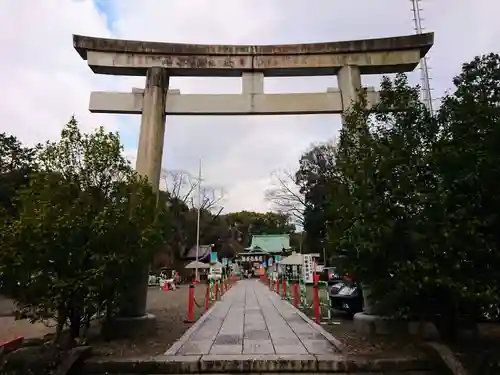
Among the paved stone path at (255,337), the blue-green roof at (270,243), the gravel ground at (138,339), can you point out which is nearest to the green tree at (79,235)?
the gravel ground at (138,339)

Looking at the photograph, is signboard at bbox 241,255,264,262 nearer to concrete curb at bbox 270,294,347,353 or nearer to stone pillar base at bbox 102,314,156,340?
concrete curb at bbox 270,294,347,353

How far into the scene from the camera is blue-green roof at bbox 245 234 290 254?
176ft

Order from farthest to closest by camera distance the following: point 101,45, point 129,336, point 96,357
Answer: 1. point 101,45
2. point 129,336
3. point 96,357

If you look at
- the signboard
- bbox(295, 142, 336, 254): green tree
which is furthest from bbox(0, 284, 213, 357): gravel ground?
the signboard

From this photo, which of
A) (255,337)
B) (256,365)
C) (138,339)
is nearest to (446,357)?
(256,365)

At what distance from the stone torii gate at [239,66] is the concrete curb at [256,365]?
17.4ft

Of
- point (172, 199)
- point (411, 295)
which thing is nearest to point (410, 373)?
point (411, 295)

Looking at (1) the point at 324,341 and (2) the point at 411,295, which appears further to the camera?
(1) the point at 324,341

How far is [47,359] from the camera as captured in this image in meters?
5.21

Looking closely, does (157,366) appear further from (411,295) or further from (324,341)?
(411,295)

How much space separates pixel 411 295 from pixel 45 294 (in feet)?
18.7

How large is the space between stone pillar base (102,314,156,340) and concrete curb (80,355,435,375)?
2162 millimetres

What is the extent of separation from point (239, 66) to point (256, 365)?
6887 mm

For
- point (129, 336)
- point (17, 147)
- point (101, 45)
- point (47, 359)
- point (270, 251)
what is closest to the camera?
point (47, 359)
